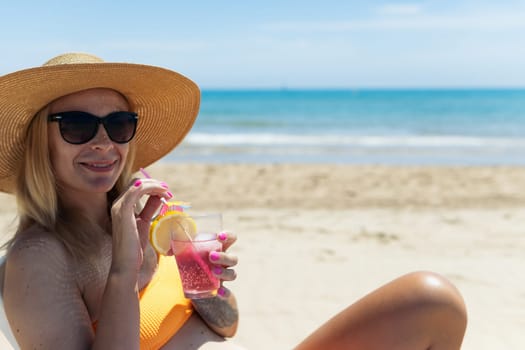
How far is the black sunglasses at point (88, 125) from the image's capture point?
6.86ft

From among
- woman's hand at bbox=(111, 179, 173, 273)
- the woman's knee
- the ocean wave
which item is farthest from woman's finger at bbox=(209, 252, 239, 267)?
the ocean wave

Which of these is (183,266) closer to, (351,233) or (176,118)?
(176,118)

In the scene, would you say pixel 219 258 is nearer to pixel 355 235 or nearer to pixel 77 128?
pixel 77 128

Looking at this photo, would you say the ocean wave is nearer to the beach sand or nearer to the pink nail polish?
the beach sand

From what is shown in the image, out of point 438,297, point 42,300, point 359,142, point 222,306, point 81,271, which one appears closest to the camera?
point 42,300

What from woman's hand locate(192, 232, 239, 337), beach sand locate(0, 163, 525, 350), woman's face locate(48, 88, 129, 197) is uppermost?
woman's face locate(48, 88, 129, 197)

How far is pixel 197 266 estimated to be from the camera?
6.96 ft

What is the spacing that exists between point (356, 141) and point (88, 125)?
17328mm

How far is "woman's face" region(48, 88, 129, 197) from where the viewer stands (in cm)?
213

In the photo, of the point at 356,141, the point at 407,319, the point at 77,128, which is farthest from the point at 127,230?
the point at 356,141

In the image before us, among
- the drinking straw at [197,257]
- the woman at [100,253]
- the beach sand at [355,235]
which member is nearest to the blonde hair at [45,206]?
the woman at [100,253]

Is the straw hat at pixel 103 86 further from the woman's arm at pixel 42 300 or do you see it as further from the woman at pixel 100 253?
the woman's arm at pixel 42 300

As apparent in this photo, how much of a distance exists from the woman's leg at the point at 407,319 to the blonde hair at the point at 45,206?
3.03 feet

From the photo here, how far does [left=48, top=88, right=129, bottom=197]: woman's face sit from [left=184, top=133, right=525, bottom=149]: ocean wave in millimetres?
15491
